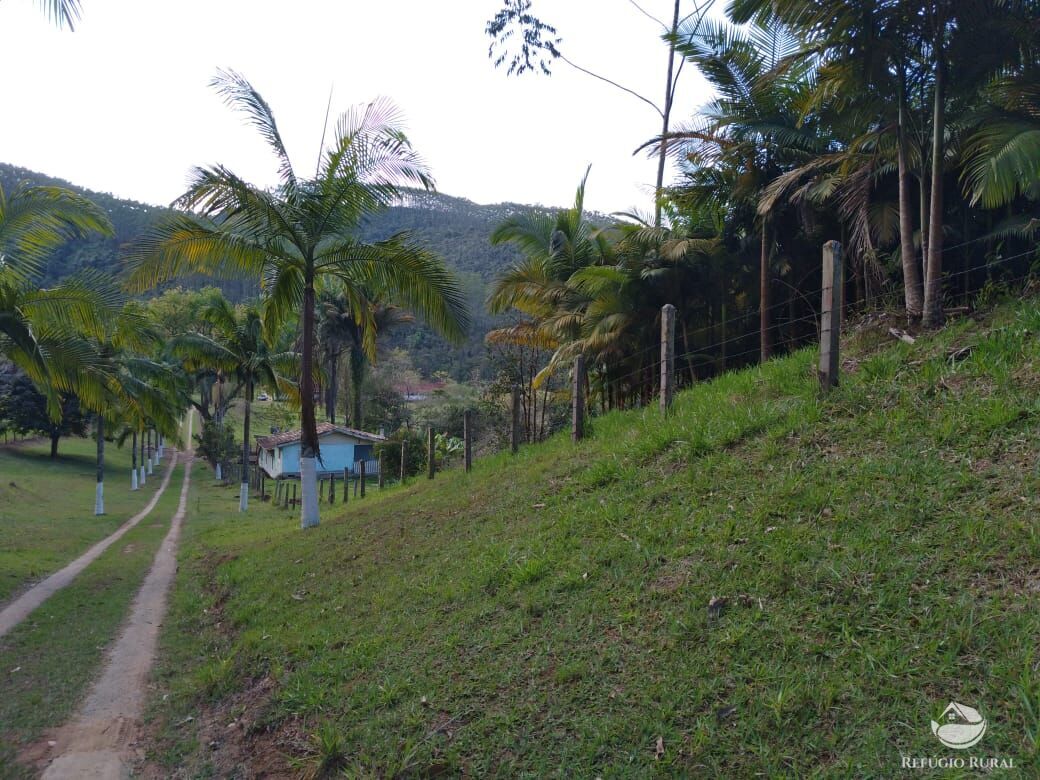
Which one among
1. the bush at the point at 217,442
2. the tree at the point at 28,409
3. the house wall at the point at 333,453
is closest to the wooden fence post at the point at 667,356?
the house wall at the point at 333,453

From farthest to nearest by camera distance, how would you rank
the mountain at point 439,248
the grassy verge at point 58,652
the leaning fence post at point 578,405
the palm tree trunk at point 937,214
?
1. the mountain at point 439,248
2. the leaning fence post at point 578,405
3. the palm tree trunk at point 937,214
4. the grassy verge at point 58,652

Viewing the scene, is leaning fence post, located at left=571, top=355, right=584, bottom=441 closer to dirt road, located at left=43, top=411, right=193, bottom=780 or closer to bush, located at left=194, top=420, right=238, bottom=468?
dirt road, located at left=43, top=411, right=193, bottom=780

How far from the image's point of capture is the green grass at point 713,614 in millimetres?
3396

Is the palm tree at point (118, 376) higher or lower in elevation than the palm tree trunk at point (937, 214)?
lower

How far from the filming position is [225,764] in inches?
191

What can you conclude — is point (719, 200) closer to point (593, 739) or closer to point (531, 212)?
point (531, 212)

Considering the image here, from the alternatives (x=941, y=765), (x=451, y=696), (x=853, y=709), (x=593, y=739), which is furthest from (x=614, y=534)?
(x=941, y=765)

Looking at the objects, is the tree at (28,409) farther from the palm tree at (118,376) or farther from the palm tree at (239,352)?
the palm tree at (118,376)

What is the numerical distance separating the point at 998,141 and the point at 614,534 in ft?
17.7

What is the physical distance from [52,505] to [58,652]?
73.7ft

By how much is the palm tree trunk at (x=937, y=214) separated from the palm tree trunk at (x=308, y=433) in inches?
391

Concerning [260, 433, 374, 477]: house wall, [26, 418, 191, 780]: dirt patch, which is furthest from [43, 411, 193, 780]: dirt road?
[260, 433, 374, 477]: house wall

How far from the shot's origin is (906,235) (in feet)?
26.7

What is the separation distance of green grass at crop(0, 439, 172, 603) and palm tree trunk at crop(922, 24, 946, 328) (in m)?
11.9
